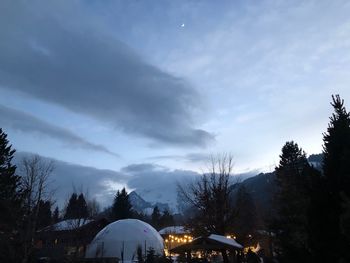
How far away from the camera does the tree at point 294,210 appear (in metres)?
13.4

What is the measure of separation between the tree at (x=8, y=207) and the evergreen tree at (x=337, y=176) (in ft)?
70.2

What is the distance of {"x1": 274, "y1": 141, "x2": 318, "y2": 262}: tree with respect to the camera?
1339 cm

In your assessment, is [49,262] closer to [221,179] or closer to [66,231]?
[66,231]

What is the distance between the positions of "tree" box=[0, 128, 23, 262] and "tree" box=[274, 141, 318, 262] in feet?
60.5

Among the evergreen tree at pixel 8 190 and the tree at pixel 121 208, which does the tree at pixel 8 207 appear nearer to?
the evergreen tree at pixel 8 190

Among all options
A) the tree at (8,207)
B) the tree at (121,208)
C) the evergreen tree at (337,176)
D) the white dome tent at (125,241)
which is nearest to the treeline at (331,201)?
the evergreen tree at (337,176)

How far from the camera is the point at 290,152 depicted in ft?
150

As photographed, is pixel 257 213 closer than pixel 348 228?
No

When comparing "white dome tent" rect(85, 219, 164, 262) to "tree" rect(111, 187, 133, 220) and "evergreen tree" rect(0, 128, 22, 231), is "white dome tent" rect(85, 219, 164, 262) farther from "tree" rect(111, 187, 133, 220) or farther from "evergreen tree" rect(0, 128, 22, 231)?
"tree" rect(111, 187, 133, 220)

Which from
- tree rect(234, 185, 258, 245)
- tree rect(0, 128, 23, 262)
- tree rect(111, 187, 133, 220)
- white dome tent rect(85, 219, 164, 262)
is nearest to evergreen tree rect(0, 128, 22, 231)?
tree rect(0, 128, 23, 262)

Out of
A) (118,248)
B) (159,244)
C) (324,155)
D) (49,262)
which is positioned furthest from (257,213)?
(324,155)

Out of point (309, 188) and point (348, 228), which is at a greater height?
point (309, 188)

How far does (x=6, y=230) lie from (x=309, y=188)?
25408 mm

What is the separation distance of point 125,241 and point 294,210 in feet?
92.1
